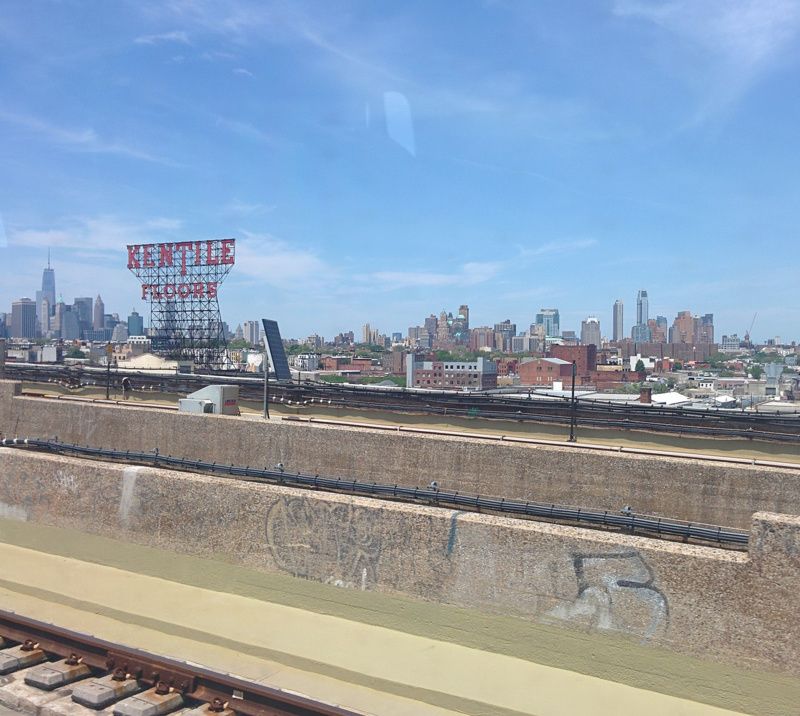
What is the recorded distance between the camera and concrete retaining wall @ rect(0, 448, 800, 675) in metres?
7.77

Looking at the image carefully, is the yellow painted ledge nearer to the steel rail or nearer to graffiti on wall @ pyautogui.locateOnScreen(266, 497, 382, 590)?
graffiti on wall @ pyautogui.locateOnScreen(266, 497, 382, 590)

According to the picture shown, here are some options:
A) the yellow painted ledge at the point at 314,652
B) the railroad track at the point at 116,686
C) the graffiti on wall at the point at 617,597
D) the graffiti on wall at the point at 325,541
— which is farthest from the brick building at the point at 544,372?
the railroad track at the point at 116,686

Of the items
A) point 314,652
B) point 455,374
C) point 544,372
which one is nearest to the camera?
point 314,652

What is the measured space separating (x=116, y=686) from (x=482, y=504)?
6188mm

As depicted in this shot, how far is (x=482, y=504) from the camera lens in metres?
11.7

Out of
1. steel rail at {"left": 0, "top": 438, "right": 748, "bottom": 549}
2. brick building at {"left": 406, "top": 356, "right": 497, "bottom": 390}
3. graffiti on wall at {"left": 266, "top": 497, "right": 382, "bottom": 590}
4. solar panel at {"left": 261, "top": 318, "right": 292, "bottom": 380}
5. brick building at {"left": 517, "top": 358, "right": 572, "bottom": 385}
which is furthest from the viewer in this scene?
brick building at {"left": 517, "top": 358, "right": 572, "bottom": 385}

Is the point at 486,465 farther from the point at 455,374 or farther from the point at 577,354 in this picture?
the point at 577,354

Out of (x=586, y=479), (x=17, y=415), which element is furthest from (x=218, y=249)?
(x=586, y=479)

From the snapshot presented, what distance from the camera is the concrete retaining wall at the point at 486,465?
14062 mm

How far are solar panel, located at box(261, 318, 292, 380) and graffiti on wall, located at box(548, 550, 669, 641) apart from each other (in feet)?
70.9

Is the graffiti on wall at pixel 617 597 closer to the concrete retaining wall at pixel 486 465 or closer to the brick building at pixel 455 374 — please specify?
the concrete retaining wall at pixel 486 465

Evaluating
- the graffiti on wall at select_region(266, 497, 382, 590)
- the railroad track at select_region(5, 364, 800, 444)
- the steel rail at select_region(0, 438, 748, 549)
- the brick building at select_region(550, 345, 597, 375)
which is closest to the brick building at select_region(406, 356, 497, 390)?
the brick building at select_region(550, 345, 597, 375)

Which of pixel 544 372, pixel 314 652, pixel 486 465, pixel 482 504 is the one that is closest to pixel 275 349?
pixel 486 465

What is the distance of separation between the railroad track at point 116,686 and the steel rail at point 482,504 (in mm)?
5341
